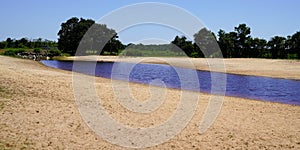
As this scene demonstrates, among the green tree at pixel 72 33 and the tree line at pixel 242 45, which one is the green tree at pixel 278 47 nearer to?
the tree line at pixel 242 45

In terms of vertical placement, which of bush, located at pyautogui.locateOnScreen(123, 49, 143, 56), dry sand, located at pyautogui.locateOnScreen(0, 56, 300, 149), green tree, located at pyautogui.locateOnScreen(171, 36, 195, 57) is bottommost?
dry sand, located at pyautogui.locateOnScreen(0, 56, 300, 149)

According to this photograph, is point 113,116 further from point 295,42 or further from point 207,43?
point 295,42

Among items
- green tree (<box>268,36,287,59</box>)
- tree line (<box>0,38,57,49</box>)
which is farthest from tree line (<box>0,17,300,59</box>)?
tree line (<box>0,38,57,49</box>)

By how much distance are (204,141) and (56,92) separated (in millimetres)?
8504

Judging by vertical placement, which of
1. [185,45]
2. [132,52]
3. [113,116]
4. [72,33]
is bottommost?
[113,116]

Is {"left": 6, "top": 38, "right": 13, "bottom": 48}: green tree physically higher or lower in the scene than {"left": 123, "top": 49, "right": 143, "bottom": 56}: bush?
higher

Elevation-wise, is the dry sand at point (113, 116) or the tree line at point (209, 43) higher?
the tree line at point (209, 43)

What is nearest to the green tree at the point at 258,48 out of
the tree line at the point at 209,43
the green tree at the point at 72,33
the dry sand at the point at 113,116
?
the tree line at the point at 209,43

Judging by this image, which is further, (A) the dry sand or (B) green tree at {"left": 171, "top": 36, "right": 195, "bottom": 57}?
(B) green tree at {"left": 171, "top": 36, "right": 195, "bottom": 57}

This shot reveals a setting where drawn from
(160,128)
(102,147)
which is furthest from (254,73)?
(102,147)

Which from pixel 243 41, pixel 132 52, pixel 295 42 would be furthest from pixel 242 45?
pixel 132 52

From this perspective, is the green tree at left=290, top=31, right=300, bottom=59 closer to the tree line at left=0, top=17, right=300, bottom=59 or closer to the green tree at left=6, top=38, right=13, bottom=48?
the tree line at left=0, top=17, right=300, bottom=59

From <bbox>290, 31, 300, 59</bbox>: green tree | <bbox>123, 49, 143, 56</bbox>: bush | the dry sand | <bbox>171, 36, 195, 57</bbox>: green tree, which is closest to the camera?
the dry sand

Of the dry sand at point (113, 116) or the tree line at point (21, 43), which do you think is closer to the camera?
the dry sand at point (113, 116)
